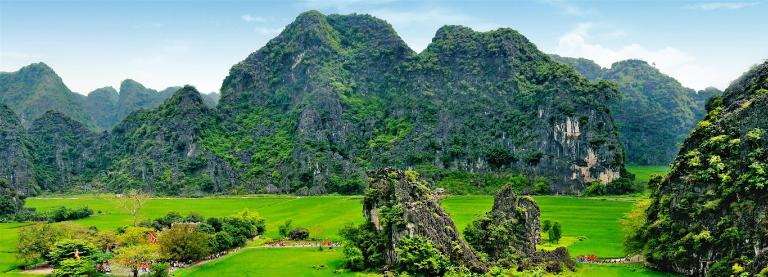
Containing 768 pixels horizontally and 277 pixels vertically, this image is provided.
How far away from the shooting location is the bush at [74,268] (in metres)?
53.0

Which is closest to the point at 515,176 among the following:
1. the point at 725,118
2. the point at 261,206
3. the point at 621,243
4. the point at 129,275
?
the point at 261,206

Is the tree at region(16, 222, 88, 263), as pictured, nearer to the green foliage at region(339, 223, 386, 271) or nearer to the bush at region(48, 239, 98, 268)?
the bush at region(48, 239, 98, 268)

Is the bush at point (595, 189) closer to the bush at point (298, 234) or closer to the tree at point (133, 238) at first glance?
the bush at point (298, 234)

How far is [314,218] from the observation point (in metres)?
97.2

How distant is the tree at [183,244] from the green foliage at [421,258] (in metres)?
24.0

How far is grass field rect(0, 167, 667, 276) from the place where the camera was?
200 ft

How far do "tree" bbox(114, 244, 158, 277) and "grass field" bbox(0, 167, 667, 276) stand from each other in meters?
5.15

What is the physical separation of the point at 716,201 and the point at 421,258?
88.6 ft

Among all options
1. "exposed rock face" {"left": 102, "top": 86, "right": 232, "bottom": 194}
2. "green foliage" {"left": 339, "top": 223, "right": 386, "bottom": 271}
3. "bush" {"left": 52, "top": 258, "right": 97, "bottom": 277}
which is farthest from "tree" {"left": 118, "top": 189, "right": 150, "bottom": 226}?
"green foliage" {"left": 339, "top": 223, "right": 386, "bottom": 271}

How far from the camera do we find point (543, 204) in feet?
348

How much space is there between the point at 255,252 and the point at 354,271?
18.2 m

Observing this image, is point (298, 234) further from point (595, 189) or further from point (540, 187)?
point (595, 189)

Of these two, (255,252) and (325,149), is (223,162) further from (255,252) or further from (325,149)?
(255,252)

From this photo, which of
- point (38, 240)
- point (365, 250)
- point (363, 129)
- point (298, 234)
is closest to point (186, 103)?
point (363, 129)
